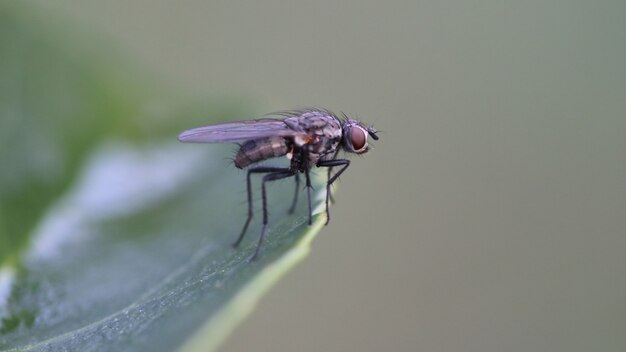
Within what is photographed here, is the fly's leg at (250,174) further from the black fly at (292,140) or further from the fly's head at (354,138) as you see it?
the fly's head at (354,138)

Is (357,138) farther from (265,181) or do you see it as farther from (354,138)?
(265,181)

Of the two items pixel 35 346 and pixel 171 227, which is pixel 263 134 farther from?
pixel 35 346

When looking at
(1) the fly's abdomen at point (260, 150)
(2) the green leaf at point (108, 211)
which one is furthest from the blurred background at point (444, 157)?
(1) the fly's abdomen at point (260, 150)

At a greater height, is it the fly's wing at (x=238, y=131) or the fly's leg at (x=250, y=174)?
the fly's wing at (x=238, y=131)

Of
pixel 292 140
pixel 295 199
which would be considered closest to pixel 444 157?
pixel 292 140

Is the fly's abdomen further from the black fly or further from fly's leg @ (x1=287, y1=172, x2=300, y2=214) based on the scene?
fly's leg @ (x1=287, y1=172, x2=300, y2=214)

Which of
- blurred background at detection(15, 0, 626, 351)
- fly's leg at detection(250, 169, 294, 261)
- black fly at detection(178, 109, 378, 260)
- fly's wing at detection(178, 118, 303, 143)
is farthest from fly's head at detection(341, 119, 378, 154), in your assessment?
blurred background at detection(15, 0, 626, 351)
